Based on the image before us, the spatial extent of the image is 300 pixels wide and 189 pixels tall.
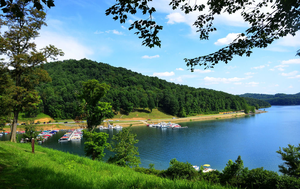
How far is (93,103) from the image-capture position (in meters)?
19.2

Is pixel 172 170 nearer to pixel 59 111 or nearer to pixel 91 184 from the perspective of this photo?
pixel 91 184

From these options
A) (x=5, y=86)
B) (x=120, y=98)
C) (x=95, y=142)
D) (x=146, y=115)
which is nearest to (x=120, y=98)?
(x=120, y=98)

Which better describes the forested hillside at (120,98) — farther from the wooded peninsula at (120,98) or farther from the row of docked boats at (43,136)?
the row of docked boats at (43,136)

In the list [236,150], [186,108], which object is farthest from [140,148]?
[186,108]

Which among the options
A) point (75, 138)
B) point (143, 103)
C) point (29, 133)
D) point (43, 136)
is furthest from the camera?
point (143, 103)

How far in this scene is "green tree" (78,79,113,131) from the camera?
18.7m

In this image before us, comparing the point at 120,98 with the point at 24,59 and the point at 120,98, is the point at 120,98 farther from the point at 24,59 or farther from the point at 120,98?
the point at 24,59

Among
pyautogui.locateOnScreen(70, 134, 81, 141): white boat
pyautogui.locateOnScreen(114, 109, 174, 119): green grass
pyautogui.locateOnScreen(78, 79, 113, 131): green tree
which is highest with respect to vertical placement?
pyautogui.locateOnScreen(78, 79, 113, 131): green tree

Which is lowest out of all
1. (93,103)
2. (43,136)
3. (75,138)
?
(75,138)

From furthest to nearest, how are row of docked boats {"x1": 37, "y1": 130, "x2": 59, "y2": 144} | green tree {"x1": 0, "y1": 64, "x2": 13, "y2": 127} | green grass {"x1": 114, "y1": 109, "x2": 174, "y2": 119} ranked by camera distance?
green grass {"x1": 114, "y1": 109, "x2": 174, "y2": 119}
row of docked boats {"x1": 37, "y1": 130, "x2": 59, "y2": 144}
green tree {"x1": 0, "y1": 64, "x2": 13, "y2": 127}

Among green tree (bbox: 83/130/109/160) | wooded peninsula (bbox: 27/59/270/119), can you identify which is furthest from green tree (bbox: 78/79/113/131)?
wooded peninsula (bbox: 27/59/270/119)

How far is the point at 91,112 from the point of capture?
749 inches

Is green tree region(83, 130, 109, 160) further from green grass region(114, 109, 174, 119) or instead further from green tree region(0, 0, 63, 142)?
green grass region(114, 109, 174, 119)

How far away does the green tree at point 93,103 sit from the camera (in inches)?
735
